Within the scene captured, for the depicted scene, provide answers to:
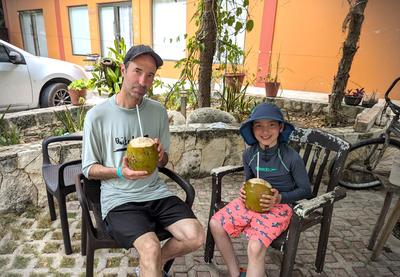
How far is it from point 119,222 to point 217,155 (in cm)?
201

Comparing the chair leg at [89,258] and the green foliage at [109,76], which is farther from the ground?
the green foliage at [109,76]

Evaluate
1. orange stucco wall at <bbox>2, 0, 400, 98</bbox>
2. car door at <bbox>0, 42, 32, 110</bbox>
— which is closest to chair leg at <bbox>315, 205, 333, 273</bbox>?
orange stucco wall at <bbox>2, 0, 400, 98</bbox>

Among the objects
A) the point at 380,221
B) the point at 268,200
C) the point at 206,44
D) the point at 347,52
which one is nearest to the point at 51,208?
the point at 268,200

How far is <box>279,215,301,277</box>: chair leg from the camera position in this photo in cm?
186

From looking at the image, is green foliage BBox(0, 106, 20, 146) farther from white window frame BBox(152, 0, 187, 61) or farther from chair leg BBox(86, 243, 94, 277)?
white window frame BBox(152, 0, 187, 61)

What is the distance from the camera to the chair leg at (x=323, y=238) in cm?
218

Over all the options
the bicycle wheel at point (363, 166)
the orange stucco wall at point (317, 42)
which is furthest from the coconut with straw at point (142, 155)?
the orange stucco wall at point (317, 42)

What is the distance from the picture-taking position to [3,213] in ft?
9.21

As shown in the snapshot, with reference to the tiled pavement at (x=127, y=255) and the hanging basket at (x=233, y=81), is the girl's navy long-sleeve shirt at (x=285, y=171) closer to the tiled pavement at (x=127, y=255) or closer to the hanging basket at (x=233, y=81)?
the tiled pavement at (x=127, y=255)

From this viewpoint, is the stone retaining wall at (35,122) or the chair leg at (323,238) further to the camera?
the stone retaining wall at (35,122)

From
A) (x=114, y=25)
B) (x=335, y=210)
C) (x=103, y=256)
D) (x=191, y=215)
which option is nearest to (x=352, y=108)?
(x=335, y=210)

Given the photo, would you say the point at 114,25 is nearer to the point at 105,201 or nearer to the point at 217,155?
the point at 217,155

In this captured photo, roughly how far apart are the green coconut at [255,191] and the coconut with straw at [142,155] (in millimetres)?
616

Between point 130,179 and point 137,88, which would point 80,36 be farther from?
point 130,179
